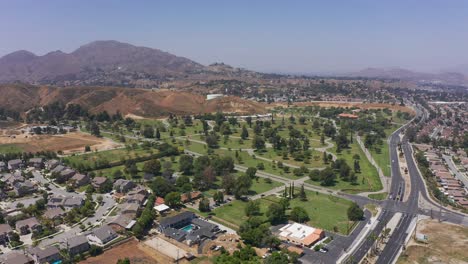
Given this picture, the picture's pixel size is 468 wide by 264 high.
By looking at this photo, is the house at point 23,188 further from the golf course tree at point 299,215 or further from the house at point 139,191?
the golf course tree at point 299,215

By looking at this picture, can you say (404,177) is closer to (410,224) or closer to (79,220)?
(410,224)

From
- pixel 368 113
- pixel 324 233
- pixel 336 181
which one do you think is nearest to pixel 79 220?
pixel 324 233

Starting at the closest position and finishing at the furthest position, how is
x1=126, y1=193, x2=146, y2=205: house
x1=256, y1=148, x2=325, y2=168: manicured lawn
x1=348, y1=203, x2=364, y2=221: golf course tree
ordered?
x1=348, y1=203, x2=364, y2=221: golf course tree
x1=126, y1=193, x2=146, y2=205: house
x1=256, y1=148, x2=325, y2=168: manicured lawn

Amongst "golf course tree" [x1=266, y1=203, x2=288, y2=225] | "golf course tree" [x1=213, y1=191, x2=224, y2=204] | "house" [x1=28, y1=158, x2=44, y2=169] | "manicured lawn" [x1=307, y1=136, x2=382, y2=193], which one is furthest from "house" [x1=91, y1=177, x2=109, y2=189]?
"manicured lawn" [x1=307, y1=136, x2=382, y2=193]

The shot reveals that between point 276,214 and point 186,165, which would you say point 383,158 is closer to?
point 276,214

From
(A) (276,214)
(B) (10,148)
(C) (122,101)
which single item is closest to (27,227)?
(A) (276,214)

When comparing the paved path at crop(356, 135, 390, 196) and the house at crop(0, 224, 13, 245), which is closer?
the house at crop(0, 224, 13, 245)

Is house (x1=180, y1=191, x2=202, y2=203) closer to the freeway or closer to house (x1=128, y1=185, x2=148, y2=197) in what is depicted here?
house (x1=128, y1=185, x2=148, y2=197)

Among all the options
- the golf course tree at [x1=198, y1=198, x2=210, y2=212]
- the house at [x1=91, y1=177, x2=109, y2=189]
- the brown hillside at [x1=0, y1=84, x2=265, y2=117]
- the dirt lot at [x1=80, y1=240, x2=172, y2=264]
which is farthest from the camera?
the brown hillside at [x1=0, y1=84, x2=265, y2=117]
